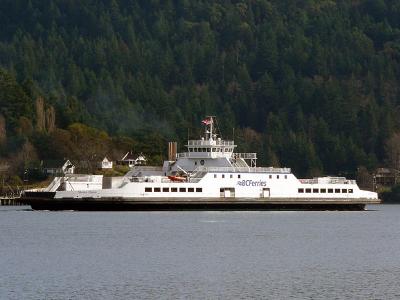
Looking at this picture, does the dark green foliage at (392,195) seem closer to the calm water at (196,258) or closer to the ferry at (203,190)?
the ferry at (203,190)

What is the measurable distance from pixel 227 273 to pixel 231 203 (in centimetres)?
4847

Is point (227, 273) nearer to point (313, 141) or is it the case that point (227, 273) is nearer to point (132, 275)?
point (132, 275)

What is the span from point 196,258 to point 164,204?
40.9 metres

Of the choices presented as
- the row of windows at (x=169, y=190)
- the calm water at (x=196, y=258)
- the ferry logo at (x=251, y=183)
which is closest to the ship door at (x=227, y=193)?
the ferry logo at (x=251, y=183)

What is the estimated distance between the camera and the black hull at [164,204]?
101875 millimetres

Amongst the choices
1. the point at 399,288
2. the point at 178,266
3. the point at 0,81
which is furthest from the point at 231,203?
the point at 0,81

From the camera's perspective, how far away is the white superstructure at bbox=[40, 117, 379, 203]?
103312 millimetres

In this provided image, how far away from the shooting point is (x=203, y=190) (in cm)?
10506

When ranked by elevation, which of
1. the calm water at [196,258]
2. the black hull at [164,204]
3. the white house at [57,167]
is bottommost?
the calm water at [196,258]

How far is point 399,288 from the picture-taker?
52.6 metres

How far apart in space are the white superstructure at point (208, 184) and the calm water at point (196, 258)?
6.77 meters

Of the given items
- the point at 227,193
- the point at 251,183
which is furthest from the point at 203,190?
the point at 251,183

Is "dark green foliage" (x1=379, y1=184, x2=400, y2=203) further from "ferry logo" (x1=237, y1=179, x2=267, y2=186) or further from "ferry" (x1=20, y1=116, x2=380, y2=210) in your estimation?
"ferry logo" (x1=237, y1=179, x2=267, y2=186)

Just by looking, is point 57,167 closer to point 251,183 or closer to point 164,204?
point 251,183
